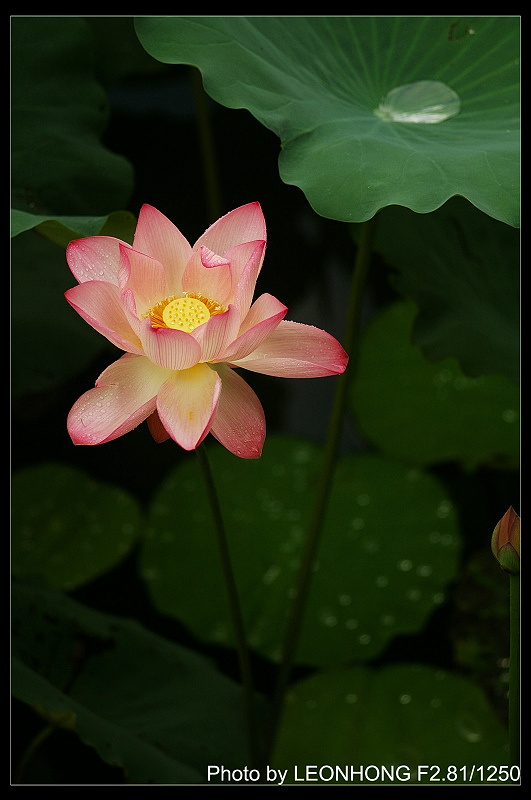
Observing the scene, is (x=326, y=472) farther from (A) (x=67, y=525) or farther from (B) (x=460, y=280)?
(A) (x=67, y=525)

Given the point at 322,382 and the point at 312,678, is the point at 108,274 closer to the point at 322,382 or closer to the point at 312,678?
the point at 312,678

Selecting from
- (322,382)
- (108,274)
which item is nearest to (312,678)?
(322,382)

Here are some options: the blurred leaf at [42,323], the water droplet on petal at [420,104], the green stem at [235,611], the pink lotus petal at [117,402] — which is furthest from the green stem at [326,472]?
the blurred leaf at [42,323]

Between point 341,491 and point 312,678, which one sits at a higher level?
point 341,491

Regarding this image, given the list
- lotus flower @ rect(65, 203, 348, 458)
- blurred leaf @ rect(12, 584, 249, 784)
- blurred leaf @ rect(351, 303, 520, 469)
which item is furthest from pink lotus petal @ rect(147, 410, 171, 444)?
blurred leaf @ rect(351, 303, 520, 469)

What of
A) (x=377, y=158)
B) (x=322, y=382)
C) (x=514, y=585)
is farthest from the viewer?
(x=322, y=382)

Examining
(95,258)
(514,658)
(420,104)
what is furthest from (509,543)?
(420,104)

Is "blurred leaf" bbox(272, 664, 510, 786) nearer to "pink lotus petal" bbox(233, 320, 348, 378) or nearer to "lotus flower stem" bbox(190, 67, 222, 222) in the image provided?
"pink lotus petal" bbox(233, 320, 348, 378)
